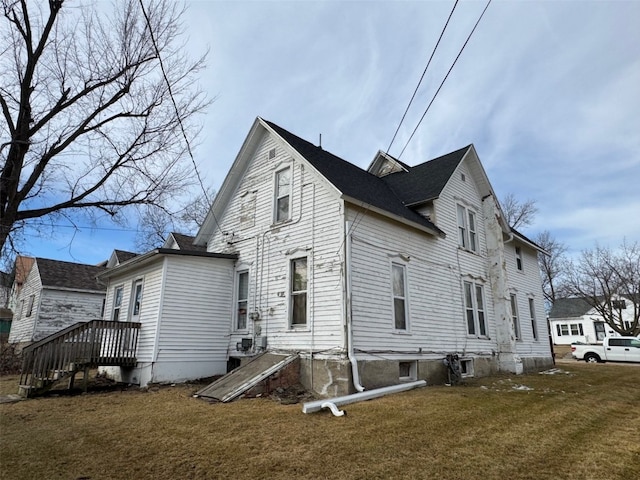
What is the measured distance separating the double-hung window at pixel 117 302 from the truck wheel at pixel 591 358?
90.0 ft

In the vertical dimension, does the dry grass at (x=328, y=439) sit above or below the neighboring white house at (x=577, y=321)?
below

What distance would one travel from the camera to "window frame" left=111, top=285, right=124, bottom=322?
536 inches

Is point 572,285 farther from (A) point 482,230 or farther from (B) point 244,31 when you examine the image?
(B) point 244,31

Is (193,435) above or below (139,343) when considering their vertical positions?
below

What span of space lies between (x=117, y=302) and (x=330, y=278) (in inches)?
354

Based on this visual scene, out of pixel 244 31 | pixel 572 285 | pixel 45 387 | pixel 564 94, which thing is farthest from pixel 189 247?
pixel 572 285

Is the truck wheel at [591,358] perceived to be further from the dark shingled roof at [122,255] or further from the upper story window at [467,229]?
the dark shingled roof at [122,255]

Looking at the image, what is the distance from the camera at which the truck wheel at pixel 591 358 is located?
80.3ft

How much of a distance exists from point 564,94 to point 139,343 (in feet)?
A: 42.8

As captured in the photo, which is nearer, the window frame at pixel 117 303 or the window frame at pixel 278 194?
the window frame at pixel 278 194

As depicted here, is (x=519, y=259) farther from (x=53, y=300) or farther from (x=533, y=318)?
(x=53, y=300)

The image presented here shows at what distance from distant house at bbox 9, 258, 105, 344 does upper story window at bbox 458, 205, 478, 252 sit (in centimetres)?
2237

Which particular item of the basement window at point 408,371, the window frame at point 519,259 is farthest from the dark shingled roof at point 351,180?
the window frame at point 519,259

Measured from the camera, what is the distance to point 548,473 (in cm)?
404
